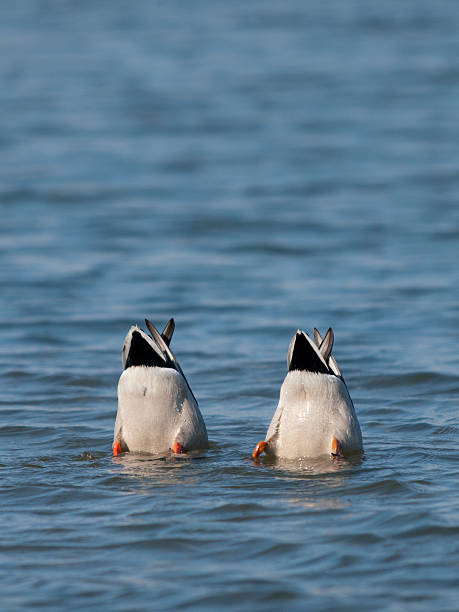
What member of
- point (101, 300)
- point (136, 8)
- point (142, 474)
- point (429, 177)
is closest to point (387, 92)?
point (429, 177)

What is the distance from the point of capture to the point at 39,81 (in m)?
32.2

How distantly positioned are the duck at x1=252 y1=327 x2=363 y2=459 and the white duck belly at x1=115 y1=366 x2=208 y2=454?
1.84ft

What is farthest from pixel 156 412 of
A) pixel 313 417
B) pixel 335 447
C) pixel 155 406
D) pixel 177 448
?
pixel 335 447

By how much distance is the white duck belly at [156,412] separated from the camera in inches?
297

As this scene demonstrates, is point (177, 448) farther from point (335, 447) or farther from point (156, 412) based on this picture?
point (335, 447)

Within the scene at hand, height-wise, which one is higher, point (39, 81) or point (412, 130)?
point (39, 81)

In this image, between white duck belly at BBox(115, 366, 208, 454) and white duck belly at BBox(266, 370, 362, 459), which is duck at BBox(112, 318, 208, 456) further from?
white duck belly at BBox(266, 370, 362, 459)

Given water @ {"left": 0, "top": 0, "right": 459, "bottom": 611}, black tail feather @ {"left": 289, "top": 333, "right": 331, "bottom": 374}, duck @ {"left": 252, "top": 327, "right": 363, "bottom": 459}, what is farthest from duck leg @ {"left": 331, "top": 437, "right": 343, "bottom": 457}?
black tail feather @ {"left": 289, "top": 333, "right": 331, "bottom": 374}

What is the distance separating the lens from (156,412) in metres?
7.62

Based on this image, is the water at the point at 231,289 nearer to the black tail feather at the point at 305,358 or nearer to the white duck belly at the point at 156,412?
the white duck belly at the point at 156,412

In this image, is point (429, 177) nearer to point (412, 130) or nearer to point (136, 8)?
point (412, 130)

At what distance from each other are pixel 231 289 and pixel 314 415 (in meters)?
7.15

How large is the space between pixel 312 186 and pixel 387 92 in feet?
31.7

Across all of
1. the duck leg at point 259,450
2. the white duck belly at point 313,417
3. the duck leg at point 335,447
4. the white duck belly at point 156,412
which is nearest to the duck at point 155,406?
the white duck belly at point 156,412
